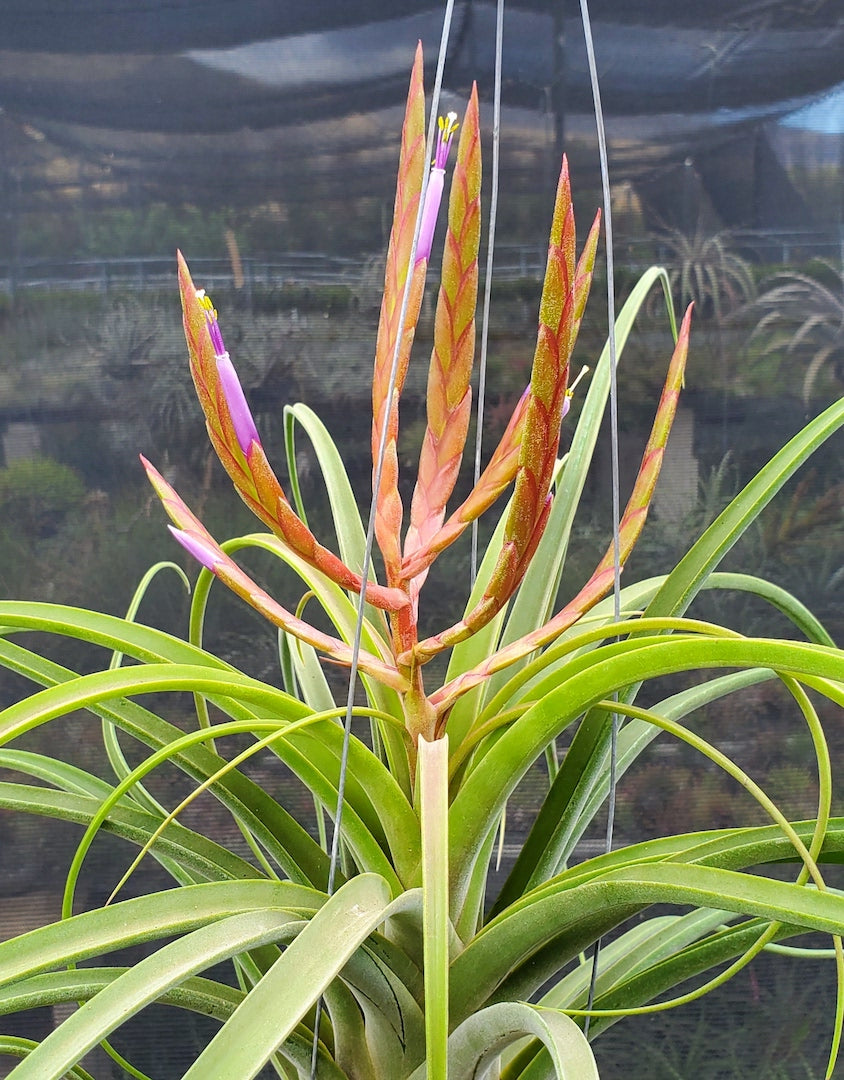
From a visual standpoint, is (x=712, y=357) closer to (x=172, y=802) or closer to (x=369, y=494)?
(x=369, y=494)

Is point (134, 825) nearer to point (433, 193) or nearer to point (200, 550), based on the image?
point (200, 550)

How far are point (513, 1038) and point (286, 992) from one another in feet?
0.56

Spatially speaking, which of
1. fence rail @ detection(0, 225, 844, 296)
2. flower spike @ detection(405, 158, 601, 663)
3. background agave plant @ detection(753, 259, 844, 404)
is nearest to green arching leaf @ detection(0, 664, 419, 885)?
flower spike @ detection(405, 158, 601, 663)

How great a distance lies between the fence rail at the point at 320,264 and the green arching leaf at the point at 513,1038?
2.70ft

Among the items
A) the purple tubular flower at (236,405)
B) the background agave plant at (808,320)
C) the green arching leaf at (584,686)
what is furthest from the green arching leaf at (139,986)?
the background agave plant at (808,320)

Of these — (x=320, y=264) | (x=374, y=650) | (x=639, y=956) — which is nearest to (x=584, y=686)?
(x=374, y=650)

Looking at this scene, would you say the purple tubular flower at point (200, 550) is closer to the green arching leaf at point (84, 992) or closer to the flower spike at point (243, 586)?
the flower spike at point (243, 586)

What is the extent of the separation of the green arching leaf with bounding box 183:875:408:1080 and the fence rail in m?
0.81

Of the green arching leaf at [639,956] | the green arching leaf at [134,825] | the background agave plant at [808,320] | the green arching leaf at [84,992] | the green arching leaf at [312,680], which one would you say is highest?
the background agave plant at [808,320]

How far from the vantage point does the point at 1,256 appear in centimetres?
98

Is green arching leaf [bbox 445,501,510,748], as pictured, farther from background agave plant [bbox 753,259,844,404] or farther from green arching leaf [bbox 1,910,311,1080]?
background agave plant [bbox 753,259,844,404]

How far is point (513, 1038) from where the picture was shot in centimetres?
42

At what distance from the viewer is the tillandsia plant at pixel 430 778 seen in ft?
1.10

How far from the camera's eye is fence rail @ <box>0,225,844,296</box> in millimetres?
996
